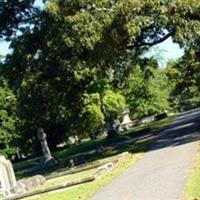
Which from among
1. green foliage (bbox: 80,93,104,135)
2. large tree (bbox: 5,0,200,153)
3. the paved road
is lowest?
the paved road

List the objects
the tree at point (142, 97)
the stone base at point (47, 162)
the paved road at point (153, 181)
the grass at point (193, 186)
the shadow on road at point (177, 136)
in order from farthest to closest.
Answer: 1. the tree at point (142, 97)
2. the stone base at point (47, 162)
3. the shadow on road at point (177, 136)
4. the paved road at point (153, 181)
5. the grass at point (193, 186)

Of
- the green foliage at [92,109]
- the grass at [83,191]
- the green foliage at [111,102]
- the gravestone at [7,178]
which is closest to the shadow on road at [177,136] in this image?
the gravestone at [7,178]

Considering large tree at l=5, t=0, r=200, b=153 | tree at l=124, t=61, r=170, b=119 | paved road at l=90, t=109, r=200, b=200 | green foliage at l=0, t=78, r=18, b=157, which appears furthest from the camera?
tree at l=124, t=61, r=170, b=119

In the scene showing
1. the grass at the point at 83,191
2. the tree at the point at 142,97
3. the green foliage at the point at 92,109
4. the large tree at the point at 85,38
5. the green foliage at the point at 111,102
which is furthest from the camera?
the tree at the point at 142,97

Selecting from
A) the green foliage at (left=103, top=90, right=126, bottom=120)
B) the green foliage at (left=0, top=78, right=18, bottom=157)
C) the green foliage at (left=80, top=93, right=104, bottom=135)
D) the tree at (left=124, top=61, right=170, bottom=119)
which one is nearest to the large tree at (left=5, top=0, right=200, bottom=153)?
the green foliage at (left=80, top=93, right=104, bottom=135)

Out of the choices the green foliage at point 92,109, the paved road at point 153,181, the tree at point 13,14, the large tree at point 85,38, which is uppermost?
the tree at point 13,14

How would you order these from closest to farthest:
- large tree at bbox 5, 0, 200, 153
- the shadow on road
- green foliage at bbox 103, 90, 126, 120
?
large tree at bbox 5, 0, 200, 153, the shadow on road, green foliage at bbox 103, 90, 126, 120

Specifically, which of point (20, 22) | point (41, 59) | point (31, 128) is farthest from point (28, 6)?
point (31, 128)

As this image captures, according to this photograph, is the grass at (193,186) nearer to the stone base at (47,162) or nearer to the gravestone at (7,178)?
the gravestone at (7,178)

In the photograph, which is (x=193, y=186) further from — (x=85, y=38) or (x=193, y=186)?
(x=85, y=38)

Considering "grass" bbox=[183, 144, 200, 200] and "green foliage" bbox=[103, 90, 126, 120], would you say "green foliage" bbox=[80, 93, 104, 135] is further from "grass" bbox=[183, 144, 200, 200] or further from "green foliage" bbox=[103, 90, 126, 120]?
"grass" bbox=[183, 144, 200, 200]

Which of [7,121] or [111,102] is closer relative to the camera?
[111,102]

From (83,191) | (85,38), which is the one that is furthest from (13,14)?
(83,191)

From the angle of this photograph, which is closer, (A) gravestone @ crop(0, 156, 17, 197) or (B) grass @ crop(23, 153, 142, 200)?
(B) grass @ crop(23, 153, 142, 200)
